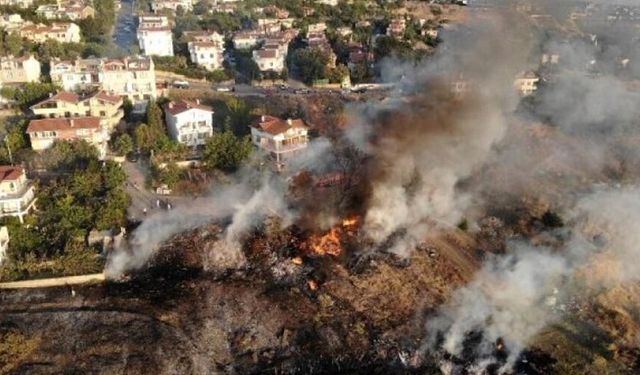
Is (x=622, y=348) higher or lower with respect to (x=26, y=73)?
lower

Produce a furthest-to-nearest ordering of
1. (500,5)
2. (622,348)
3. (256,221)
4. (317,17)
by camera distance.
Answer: (317,17) < (500,5) < (256,221) < (622,348)

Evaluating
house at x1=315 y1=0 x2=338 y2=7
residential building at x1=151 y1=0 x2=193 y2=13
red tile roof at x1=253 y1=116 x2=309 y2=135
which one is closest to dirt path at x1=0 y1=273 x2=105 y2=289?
red tile roof at x1=253 y1=116 x2=309 y2=135

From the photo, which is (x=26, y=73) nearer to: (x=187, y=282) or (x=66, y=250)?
(x=66, y=250)

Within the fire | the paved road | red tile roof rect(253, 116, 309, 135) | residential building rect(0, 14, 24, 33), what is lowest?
the fire

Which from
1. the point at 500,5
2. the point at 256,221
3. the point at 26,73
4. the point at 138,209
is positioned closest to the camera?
the point at 256,221

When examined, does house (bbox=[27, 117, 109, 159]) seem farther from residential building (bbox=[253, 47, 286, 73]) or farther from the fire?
residential building (bbox=[253, 47, 286, 73])

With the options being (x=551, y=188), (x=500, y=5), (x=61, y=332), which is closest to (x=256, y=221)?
(x=61, y=332)

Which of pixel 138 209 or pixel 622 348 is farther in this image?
pixel 138 209

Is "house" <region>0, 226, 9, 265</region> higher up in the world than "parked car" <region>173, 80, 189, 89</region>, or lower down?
lower down
